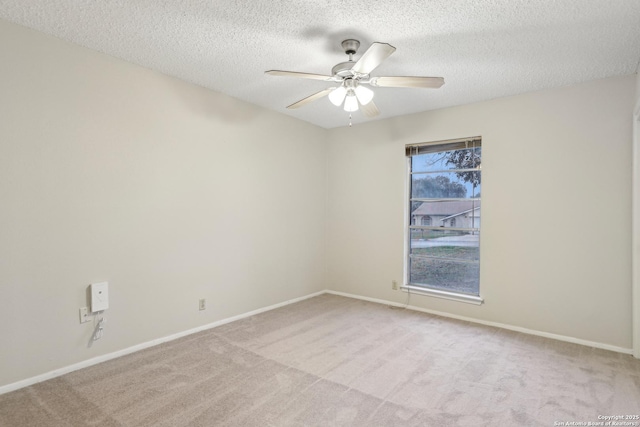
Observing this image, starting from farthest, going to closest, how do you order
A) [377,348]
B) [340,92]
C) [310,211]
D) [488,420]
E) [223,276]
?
[310,211] < [223,276] < [377,348] < [340,92] < [488,420]

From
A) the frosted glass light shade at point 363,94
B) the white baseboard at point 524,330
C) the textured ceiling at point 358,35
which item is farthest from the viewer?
the white baseboard at point 524,330

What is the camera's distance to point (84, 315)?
8.55 ft

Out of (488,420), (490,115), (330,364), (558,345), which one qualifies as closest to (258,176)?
(330,364)

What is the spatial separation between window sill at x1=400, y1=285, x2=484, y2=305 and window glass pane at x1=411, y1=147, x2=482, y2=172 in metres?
1.49

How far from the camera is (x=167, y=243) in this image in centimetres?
314

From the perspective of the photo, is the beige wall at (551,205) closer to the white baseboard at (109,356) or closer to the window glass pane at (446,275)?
the window glass pane at (446,275)

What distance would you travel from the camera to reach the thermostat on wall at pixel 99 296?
263 cm

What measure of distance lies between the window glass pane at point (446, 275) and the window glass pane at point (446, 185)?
813 mm

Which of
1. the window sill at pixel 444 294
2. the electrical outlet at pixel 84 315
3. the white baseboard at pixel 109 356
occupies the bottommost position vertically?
the white baseboard at pixel 109 356

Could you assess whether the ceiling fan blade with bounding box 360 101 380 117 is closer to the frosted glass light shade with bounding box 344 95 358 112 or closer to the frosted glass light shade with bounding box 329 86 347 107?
the frosted glass light shade with bounding box 344 95 358 112

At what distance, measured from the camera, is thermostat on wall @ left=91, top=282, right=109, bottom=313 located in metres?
2.63

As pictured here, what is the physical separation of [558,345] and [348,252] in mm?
2585

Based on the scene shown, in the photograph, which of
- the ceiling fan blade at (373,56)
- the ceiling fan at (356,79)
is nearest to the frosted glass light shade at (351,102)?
the ceiling fan at (356,79)

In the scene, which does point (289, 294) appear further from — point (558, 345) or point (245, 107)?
point (558, 345)
